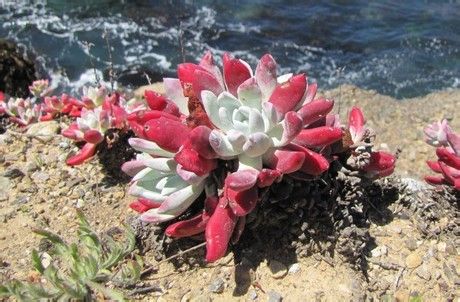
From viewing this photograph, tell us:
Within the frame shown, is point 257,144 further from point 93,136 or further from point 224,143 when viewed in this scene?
point 93,136

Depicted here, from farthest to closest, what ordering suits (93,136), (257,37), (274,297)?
(257,37)
(93,136)
(274,297)

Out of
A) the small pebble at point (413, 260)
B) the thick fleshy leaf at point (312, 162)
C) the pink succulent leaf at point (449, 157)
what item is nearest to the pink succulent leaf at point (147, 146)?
the thick fleshy leaf at point (312, 162)

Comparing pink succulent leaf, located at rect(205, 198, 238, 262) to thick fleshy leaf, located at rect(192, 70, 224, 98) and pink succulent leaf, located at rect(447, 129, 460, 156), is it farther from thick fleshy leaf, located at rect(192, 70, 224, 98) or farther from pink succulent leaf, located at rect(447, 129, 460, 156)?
pink succulent leaf, located at rect(447, 129, 460, 156)

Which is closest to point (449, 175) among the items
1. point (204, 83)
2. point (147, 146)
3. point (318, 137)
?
point (318, 137)

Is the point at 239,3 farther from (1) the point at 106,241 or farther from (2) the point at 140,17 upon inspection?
(1) the point at 106,241

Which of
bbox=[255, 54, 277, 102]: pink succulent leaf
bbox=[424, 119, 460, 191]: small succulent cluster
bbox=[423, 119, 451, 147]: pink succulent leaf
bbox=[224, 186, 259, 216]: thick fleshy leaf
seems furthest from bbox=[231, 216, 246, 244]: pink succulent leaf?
bbox=[423, 119, 451, 147]: pink succulent leaf
